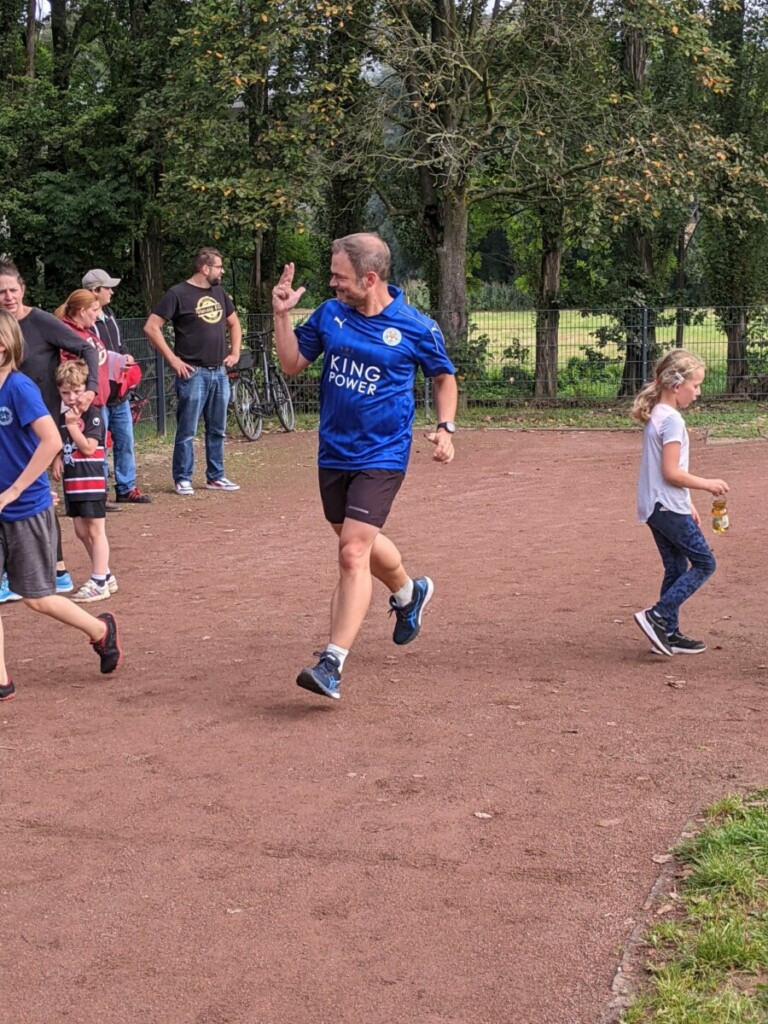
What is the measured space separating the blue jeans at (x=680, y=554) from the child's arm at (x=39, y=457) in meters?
2.90

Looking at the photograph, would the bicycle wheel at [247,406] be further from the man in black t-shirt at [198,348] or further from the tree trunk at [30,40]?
the tree trunk at [30,40]

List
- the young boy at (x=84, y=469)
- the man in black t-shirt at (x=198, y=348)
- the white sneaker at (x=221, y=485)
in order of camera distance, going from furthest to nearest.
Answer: the white sneaker at (x=221, y=485)
the man in black t-shirt at (x=198, y=348)
the young boy at (x=84, y=469)

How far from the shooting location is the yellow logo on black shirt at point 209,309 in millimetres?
12633

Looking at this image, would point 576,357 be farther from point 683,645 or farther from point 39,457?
point 39,457

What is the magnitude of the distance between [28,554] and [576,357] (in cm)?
1617

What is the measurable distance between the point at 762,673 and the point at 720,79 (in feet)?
49.8

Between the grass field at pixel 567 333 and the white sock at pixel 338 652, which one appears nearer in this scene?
the white sock at pixel 338 652

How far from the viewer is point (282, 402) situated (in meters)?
18.4

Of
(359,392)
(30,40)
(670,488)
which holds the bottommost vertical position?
(670,488)

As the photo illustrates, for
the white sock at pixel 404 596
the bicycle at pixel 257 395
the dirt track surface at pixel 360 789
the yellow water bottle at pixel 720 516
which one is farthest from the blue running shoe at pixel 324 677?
the bicycle at pixel 257 395

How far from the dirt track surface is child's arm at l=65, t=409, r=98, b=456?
98 centimetres

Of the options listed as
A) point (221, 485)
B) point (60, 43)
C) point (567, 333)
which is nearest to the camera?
point (221, 485)

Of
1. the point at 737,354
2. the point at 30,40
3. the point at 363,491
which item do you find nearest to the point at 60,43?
the point at 30,40

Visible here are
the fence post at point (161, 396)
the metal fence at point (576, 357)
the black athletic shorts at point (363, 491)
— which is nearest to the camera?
the black athletic shorts at point (363, 491)
